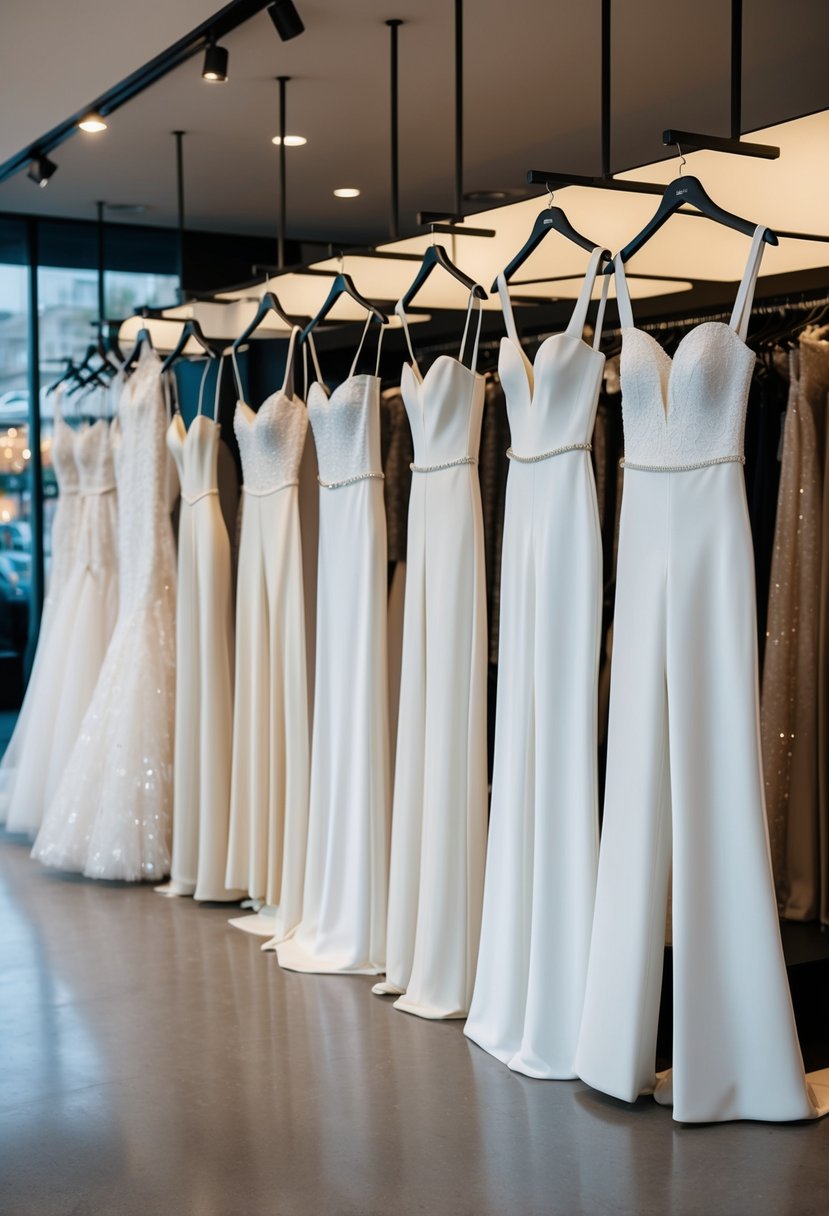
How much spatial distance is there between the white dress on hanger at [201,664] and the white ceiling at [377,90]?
1.15 m

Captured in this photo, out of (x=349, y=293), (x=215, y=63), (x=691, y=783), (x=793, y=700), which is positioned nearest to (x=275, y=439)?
(x=349, y=293)

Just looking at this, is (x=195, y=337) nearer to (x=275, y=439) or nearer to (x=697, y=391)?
A: (x=275, y=439)

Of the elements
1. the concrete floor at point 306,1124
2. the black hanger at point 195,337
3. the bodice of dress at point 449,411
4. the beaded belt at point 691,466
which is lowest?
the concrete floor at point 306,1124

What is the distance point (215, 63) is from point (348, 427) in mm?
1343

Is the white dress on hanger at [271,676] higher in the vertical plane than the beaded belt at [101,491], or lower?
lower

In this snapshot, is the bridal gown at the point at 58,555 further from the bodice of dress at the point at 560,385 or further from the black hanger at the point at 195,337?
the bodice of dress at the point at 560,385

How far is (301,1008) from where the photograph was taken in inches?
158

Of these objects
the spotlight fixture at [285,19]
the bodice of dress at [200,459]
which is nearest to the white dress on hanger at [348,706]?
the bodice of dress at [200,459]

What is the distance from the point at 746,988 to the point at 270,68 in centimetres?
371

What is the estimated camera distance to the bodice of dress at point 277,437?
4.82 m

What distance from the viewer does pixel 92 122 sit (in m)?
5.57

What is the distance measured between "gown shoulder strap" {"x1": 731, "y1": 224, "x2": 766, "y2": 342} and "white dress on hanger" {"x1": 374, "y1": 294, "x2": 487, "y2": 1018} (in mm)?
861

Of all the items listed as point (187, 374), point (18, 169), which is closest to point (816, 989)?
point (187, 374)

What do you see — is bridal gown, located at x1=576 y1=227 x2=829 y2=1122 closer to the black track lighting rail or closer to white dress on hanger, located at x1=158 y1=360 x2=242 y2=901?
the black track lighting rail
